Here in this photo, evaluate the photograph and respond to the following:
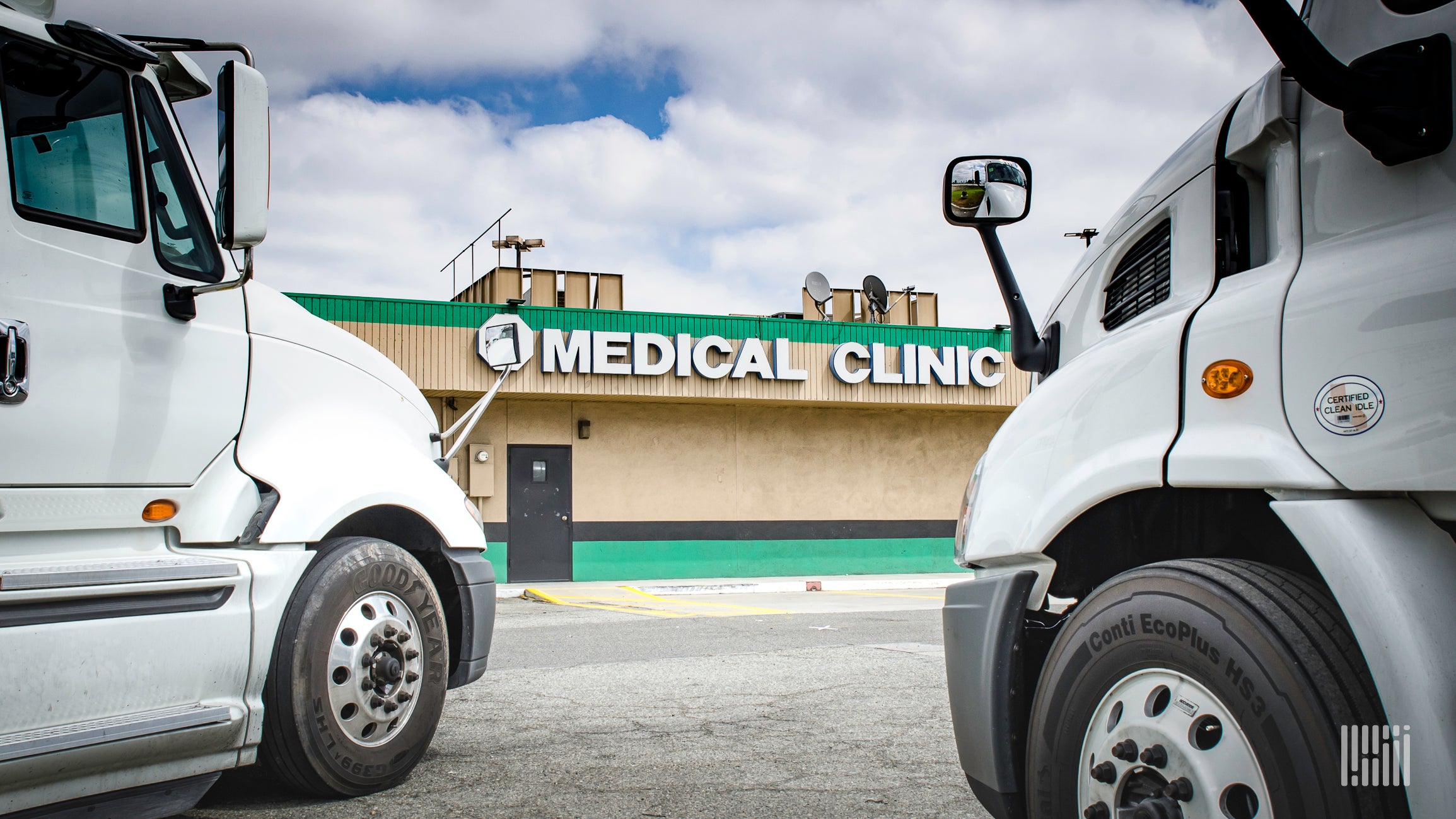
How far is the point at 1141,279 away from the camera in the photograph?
9.10ft

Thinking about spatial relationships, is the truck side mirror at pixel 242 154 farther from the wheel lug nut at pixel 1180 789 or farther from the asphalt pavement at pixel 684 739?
the wheel lug nut at pixel 1180 789

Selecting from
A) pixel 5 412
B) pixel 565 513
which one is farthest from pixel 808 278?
pixel 5 412

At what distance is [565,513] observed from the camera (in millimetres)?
18578

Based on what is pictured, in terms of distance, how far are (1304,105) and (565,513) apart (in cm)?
1708

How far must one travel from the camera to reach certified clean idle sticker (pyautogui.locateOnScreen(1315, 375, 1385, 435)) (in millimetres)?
1776

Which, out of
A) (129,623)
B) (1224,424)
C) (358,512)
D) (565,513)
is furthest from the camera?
(565,513)

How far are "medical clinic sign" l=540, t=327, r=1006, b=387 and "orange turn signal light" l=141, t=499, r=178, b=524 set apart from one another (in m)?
14.0

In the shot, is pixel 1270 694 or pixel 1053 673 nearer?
pixel 1270 694

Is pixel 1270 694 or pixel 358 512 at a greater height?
pixel 358 512

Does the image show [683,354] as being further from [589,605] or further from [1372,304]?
[1372,304]

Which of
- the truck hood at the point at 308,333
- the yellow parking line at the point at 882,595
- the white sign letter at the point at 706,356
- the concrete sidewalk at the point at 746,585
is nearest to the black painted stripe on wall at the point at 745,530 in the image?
the concrete sidewalk at the point at 746,585

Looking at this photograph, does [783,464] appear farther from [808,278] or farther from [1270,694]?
[1270,694]

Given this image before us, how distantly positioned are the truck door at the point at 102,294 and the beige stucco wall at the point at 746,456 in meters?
14.6

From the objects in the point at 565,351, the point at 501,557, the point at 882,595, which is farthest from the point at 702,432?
the point at 882,595
